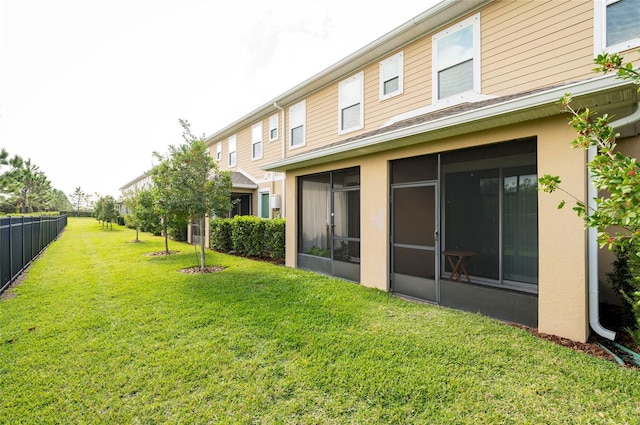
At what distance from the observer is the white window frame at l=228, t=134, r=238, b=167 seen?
15452 millimetres

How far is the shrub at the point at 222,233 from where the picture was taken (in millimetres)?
12029

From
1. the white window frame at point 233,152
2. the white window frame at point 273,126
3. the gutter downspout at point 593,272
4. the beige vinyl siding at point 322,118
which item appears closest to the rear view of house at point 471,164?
A: the gutter downspout at point 593,272

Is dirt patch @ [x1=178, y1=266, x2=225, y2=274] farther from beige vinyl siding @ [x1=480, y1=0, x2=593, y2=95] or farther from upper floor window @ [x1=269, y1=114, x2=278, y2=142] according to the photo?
beige vinyl siding @ [x1=480, y1=0, x2=593, y2=95]

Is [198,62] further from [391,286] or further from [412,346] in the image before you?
[412,346]

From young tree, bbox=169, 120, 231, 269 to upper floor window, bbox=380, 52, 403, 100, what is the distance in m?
5.36

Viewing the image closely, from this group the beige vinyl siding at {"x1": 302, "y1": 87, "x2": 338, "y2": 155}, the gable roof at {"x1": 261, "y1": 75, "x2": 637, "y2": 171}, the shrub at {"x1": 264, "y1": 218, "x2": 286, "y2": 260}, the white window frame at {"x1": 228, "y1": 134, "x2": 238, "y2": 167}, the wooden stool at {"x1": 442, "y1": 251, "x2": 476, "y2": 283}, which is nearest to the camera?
the gable roof at {"x1": 261, "y1": 75, "x2": 637, "y2": 171}

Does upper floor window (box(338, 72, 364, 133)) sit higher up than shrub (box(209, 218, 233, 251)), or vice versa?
upper floor window (box(338, 72, 364, 133))

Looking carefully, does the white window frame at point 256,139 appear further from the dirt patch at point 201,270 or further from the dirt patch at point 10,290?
the dirt patch at point 10,290

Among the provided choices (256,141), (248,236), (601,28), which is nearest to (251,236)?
(248,236)

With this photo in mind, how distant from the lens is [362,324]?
4.35 metres

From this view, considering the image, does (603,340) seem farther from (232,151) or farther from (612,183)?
(232,151)

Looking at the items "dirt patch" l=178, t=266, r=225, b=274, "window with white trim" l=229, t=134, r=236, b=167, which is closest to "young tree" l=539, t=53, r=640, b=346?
"dirt patch" l=178, t=266, r=225, b=274

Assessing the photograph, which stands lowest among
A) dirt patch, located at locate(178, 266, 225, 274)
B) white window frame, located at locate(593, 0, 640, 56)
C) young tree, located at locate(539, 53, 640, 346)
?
dirt patch, located at locate(178, 266, 225, 274)

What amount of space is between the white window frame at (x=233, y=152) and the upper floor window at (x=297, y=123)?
16.0 feet
